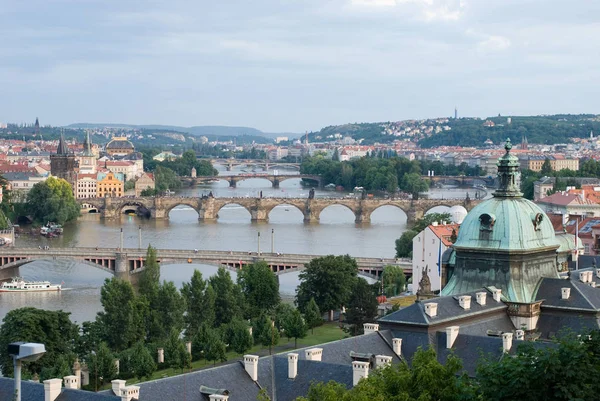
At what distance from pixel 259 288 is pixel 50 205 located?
153 ft

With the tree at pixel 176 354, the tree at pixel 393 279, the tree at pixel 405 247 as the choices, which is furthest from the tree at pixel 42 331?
the tree at pixel 405 247

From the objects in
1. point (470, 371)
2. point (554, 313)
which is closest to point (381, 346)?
point (470, 371)

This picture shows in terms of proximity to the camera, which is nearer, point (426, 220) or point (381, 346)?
point (381, 346)

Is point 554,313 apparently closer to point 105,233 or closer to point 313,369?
point 313,369

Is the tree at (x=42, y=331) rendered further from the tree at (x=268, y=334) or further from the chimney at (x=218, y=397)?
the chimney at (x=218, y=397)

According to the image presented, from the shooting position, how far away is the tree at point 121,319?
127 ft

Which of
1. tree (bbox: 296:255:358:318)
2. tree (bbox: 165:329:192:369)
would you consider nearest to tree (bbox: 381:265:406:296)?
tree (bbox: 296:255:358:318)

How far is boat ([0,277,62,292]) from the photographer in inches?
2168

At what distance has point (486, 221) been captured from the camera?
100ft

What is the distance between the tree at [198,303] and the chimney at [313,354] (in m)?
18.2

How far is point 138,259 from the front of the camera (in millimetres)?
59875

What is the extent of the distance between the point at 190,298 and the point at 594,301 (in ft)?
57.8

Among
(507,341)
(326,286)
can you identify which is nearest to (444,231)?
(326,286)

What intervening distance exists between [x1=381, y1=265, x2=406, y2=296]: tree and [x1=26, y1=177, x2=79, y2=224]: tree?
42.5 metres
